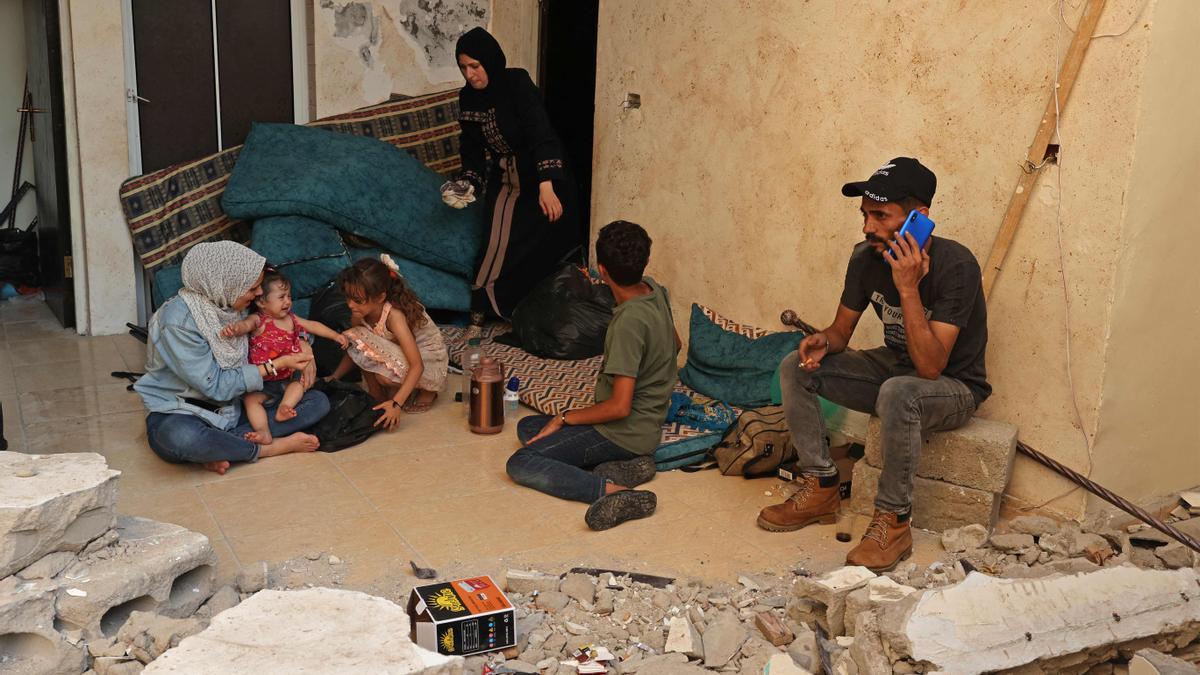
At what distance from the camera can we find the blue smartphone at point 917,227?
3.89 meters

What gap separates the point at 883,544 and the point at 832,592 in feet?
2.27

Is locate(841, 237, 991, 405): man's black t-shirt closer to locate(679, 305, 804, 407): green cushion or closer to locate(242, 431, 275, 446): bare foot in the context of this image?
locate(679, 305, 804, 407): green cushion

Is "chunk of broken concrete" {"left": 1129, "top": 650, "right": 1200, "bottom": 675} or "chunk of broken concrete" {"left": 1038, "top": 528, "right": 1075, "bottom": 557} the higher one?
"chunk of broken concrete" {"left": 1129, "top": 650, "right": 1200, "bottom": 675}

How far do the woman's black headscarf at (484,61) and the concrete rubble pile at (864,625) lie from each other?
384 cm

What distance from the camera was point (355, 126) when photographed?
752 cm

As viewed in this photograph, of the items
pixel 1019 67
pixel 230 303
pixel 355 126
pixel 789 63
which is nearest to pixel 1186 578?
pixel 1019 67

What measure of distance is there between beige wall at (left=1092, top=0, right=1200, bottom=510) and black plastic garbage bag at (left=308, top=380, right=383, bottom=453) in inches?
124

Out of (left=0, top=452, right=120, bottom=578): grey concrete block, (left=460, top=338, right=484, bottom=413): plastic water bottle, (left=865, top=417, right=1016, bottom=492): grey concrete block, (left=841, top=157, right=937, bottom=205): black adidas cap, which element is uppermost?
(left=841, top=157, right=937, bottom=205): black adidas cap

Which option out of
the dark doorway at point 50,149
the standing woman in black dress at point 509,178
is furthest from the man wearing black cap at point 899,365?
the dark doorway at point 50,149

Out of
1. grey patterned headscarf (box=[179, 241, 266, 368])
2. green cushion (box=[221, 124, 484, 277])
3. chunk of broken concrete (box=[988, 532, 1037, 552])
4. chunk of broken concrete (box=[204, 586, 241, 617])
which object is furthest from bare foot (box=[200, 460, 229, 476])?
chunk of broken concrete (box=[988, 532, 1037, 552])

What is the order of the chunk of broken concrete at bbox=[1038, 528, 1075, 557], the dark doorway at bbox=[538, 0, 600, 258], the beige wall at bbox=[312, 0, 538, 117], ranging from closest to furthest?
the chunk of broken concrete at bbox=[1038, 528, 1075, 557] → the beige wall at bbox=[312, 0, 538, 117] → the dark doorway at bbox=[538, 0, 600, 258]

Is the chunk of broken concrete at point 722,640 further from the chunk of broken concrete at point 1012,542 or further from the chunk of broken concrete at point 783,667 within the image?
the chunk of broken concrete at point 1012,542

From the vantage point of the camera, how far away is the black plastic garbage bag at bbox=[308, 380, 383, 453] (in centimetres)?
508

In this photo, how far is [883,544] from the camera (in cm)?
396
